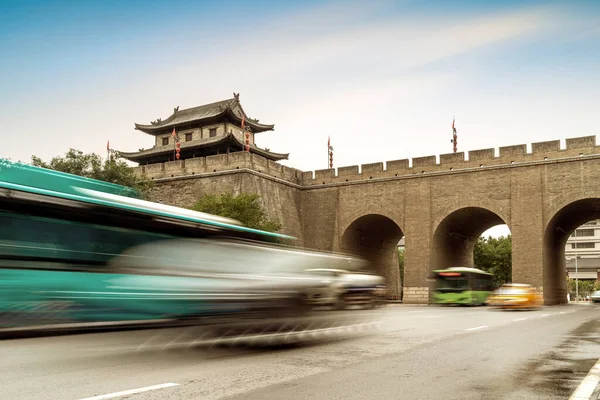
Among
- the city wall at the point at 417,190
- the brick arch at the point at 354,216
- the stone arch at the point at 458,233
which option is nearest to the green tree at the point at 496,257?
the stone arch at the point at 458,233

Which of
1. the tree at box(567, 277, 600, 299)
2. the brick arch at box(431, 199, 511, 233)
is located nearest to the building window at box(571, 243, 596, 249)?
the tree at box(567, 277, 600, 299)

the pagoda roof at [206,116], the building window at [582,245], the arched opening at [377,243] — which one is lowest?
the arched opening at [377,243]

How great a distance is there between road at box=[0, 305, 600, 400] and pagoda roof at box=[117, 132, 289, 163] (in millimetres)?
28965

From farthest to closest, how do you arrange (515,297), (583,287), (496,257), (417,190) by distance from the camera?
1. (583,287)
2. (496,257)
3. (417,190)
4. (515,297)

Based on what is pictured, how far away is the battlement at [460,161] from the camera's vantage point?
29922 millimetres

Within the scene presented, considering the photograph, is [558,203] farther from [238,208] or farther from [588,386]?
[588,386]

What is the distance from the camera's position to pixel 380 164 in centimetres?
3531

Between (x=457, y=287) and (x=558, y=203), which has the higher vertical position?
(x=558, y=203)

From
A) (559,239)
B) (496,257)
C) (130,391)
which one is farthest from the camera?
(496,257)

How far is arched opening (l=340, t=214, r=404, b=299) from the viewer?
3625 centimetres

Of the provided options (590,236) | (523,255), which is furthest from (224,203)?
(590,236)

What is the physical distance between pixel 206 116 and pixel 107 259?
108 feet

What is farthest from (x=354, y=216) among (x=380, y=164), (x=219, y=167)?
(x=219, y=167)

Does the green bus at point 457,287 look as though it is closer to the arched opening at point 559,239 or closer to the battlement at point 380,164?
the arched opening at point 559,239
